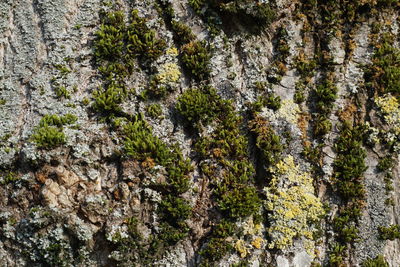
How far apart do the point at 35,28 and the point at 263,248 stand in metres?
4.33

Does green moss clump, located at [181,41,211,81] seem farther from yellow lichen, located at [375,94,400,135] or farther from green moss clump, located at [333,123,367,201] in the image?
yellow lichen, located at [375,94,400,135]

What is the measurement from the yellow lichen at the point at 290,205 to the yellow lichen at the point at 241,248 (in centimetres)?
32

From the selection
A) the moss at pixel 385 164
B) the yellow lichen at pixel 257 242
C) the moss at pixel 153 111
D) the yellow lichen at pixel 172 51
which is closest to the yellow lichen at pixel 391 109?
the moss at pixel 385 164

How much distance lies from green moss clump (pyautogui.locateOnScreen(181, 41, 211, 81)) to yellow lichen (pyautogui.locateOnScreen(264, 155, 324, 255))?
1.60 meters

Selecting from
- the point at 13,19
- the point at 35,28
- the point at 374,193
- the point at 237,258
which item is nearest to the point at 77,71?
the point at 35,28

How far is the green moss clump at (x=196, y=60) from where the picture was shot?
579cm

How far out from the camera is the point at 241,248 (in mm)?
5352

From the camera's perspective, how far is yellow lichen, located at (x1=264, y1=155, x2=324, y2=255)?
545cm

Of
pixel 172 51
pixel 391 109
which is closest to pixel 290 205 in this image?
pixel 391 109

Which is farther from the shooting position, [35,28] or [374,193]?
[35,28]

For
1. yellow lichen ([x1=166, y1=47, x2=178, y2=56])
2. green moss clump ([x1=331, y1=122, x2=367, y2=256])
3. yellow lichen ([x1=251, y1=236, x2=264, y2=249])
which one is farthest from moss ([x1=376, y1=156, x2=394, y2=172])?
yellow lichen ([x1=166, y1=47, x2=178, y2=56])

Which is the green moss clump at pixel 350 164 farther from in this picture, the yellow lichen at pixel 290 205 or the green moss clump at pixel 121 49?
the green moss clump at pixel 121 49

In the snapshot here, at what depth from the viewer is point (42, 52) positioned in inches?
233

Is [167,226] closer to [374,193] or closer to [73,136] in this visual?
[73,136]
